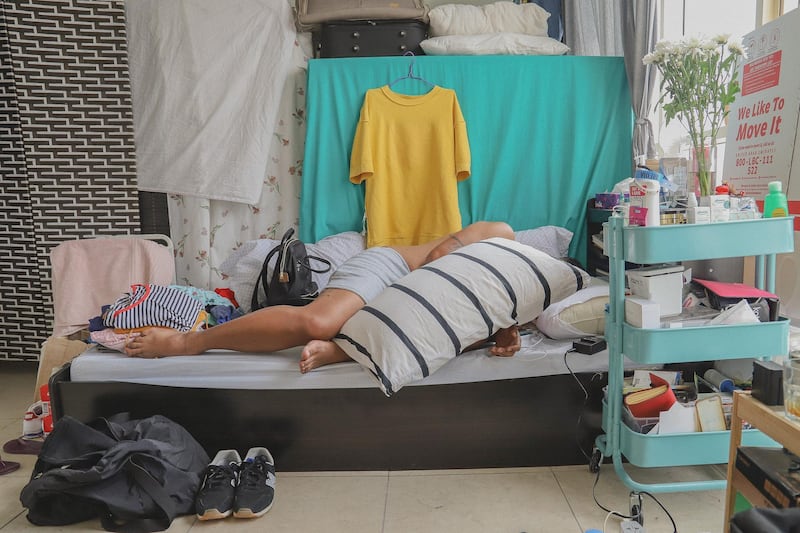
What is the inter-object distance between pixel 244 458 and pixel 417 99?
76.1 inches

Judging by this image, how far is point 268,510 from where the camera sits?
5.63ft

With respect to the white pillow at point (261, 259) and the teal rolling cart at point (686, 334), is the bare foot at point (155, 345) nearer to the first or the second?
the white pillow at point (261, 259)

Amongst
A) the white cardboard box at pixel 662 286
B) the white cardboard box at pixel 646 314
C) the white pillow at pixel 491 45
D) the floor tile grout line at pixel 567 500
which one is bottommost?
the floor tile grout line at pixel 567 500

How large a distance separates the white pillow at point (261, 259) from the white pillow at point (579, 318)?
1.06 meters

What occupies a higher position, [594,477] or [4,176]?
[4,176]

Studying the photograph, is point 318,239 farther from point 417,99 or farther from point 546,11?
point 546,11

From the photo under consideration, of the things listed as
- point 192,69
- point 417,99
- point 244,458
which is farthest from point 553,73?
point 244,458

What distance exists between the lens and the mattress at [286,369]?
6.10 feet

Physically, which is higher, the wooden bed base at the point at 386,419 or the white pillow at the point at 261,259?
the white pillow at the point at 261,259

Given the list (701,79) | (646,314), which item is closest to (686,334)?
(646,314)

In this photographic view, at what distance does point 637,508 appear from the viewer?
61.1 inches

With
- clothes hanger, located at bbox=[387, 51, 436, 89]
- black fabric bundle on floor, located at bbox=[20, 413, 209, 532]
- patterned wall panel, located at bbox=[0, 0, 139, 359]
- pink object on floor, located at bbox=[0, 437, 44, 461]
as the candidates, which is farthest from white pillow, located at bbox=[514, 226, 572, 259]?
pink object on floor, located at bbox=[0, 437, 44, 461]

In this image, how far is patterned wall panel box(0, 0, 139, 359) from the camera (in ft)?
9.52

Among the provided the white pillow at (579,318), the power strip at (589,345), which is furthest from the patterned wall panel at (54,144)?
the power strip at (589,345)
